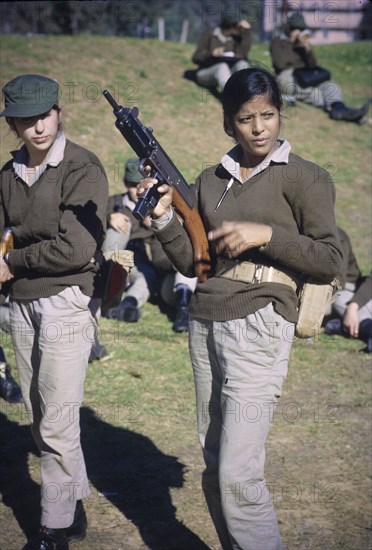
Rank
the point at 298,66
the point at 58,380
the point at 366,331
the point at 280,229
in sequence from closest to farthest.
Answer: the point at 280,229 < the point at 58,380 < the point at 366,331 < the point at 298,66

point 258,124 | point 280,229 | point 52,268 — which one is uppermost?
point 258,124

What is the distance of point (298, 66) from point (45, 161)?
10513 mm

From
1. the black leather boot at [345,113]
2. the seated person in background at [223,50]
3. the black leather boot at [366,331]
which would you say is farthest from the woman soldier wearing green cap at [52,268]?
the black leather boot at [345,113]

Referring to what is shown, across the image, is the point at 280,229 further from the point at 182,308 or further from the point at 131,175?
the point at 131,175

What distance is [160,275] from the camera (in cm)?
852

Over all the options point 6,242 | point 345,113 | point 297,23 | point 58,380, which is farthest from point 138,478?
point 345,113

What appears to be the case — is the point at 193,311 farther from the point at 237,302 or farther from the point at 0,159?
the point at 0,159

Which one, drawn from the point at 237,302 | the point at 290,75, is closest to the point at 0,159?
the point at 290,75

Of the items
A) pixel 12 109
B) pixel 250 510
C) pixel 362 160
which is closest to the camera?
pixel 250 510

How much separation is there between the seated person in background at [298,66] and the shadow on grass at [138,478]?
344 inches

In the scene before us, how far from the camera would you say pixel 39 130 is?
3.85m

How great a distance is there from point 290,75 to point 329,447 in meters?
9.52

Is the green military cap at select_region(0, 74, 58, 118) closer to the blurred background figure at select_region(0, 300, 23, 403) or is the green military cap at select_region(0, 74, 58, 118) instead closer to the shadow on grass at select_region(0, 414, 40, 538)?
the shadow on grass at select_region(0, 414, 40, 538)

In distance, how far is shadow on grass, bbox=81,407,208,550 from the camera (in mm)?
4248
